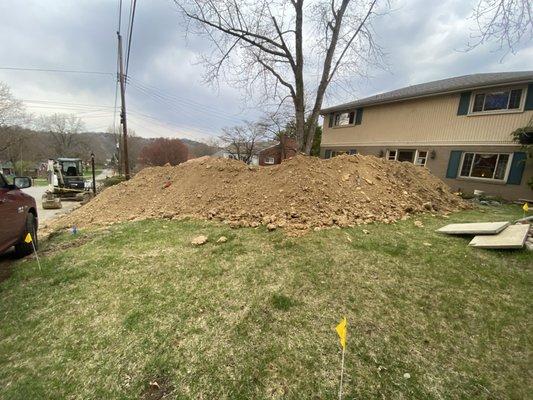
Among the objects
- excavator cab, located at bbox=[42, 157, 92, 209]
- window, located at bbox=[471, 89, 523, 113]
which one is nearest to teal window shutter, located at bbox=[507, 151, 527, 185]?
window, located at bbox=[471, 89, 523, 113]

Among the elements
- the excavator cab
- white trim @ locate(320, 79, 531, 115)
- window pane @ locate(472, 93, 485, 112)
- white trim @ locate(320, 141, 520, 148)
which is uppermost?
white trim @ locate(320, 79, 531, 115)

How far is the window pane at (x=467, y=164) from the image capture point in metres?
12.0

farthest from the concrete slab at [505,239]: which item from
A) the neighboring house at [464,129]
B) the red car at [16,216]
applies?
the neighboring house at [464,129]

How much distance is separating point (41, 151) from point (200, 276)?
74365 millimetres

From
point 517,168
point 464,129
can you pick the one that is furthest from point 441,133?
point 517,168

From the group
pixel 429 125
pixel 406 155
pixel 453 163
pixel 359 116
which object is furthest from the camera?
pixel 359 116

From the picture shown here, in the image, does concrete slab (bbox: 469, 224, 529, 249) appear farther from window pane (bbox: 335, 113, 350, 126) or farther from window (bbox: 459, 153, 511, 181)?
window pane (bbox: 335, 113, 350, 126)

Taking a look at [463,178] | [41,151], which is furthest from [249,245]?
[41,151]

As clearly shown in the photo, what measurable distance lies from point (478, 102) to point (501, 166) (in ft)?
9.85

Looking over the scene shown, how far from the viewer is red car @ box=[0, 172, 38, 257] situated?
3982 mm

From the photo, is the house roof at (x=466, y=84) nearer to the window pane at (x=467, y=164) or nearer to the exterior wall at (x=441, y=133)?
the exterior wall at (x=441, y=133)

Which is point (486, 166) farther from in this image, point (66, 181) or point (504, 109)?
point (66, 181)

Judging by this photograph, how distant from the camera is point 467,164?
12133 millimetres

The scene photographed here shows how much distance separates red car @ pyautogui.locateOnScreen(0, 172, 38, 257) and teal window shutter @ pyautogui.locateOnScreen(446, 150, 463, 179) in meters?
15.3
